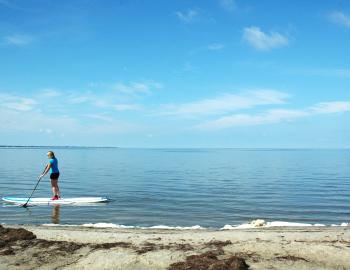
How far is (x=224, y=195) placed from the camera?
32.8m

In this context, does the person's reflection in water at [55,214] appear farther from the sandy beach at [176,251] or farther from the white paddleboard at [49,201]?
the sandy beach at [176,251]

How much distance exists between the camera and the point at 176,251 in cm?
1070

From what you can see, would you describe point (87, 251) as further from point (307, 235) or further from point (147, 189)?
point (147, 189)

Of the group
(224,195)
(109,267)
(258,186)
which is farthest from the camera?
(258,186)

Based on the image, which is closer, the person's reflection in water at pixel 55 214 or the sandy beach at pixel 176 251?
the sandy beach at pixel 176 251

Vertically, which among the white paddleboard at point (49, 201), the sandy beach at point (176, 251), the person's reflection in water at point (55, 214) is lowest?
the person's reflection in water at point (55, 214)

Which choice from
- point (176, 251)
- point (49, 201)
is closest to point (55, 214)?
point (49, 201)

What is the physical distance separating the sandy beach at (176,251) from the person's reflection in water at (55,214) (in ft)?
25.4

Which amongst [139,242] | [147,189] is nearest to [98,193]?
[147,189]

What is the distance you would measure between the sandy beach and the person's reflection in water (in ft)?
25.4

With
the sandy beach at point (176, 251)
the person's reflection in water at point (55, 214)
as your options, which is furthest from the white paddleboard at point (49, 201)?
the sandy beach at point (176, 251)

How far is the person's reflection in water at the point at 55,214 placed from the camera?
67.8 ft

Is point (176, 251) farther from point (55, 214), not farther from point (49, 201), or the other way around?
point (49, 201)

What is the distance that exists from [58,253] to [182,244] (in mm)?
3279
